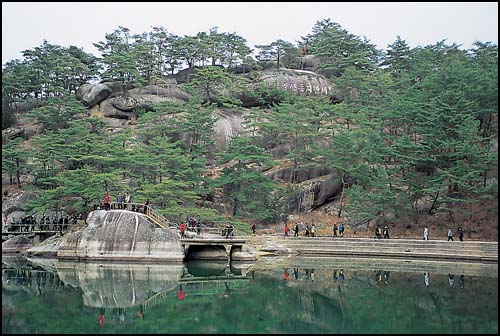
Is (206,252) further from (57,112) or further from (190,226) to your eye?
(57,112)

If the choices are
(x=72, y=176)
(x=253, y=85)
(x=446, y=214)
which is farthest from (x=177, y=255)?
(x=253, y=85)

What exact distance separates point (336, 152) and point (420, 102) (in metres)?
6.38

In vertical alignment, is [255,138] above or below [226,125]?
below

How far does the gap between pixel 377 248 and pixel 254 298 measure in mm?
13302

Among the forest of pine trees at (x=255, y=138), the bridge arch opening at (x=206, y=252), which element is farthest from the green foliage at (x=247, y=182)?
the bridge arch opening at (x=206, y=252)

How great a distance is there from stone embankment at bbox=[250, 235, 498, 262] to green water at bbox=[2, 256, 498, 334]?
1.58m

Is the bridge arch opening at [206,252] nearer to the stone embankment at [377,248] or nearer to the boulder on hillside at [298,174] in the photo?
the stone embankment at [377,248]

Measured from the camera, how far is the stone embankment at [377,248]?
2733cm

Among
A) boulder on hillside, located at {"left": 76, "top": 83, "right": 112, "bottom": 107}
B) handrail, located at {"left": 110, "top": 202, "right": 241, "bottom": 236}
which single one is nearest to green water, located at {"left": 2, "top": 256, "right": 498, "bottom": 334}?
handrail, located at {"left": 110, "top": 202, "right": 241, "bottom": 236}

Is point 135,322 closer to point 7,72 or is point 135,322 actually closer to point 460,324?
point 460,324

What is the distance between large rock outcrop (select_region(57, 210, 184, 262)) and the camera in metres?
28.0

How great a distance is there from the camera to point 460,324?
46.2 feet

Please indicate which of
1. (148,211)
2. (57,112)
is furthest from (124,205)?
(57,112)

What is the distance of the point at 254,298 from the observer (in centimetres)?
1884
